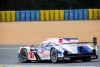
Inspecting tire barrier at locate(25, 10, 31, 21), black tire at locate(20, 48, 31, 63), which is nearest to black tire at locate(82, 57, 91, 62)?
black tire at locate(20, 48, 31, 63)

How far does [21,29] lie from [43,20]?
7.36ft

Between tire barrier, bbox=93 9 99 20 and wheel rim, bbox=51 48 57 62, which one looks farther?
tire barrier, bbox=93 9 99 20

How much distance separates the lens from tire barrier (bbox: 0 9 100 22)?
3847 centimetres

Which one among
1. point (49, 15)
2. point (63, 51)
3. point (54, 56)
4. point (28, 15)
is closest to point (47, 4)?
point (49, 15)

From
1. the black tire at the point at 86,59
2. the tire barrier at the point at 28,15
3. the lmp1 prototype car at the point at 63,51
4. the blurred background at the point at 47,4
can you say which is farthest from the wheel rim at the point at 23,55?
the blurred background at the point at 47,4

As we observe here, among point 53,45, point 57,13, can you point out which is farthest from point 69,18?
point 53,45

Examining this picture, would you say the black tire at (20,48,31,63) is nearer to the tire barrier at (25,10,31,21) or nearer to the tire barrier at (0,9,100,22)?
the tire barrier at (0,9,100,22)

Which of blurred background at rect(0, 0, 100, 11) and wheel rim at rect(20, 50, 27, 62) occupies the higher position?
blurred background at rect(0, 0, 100, 11)

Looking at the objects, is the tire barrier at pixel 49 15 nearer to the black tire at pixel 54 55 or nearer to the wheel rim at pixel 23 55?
the wheel rim at pixel 23 55

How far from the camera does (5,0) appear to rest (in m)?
41.2

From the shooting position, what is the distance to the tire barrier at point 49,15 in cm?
3847

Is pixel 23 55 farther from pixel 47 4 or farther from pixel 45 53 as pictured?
pixel 47 4

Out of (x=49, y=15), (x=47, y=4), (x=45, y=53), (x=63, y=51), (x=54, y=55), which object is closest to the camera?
(x=63, y=51)

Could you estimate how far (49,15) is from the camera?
3922cm
